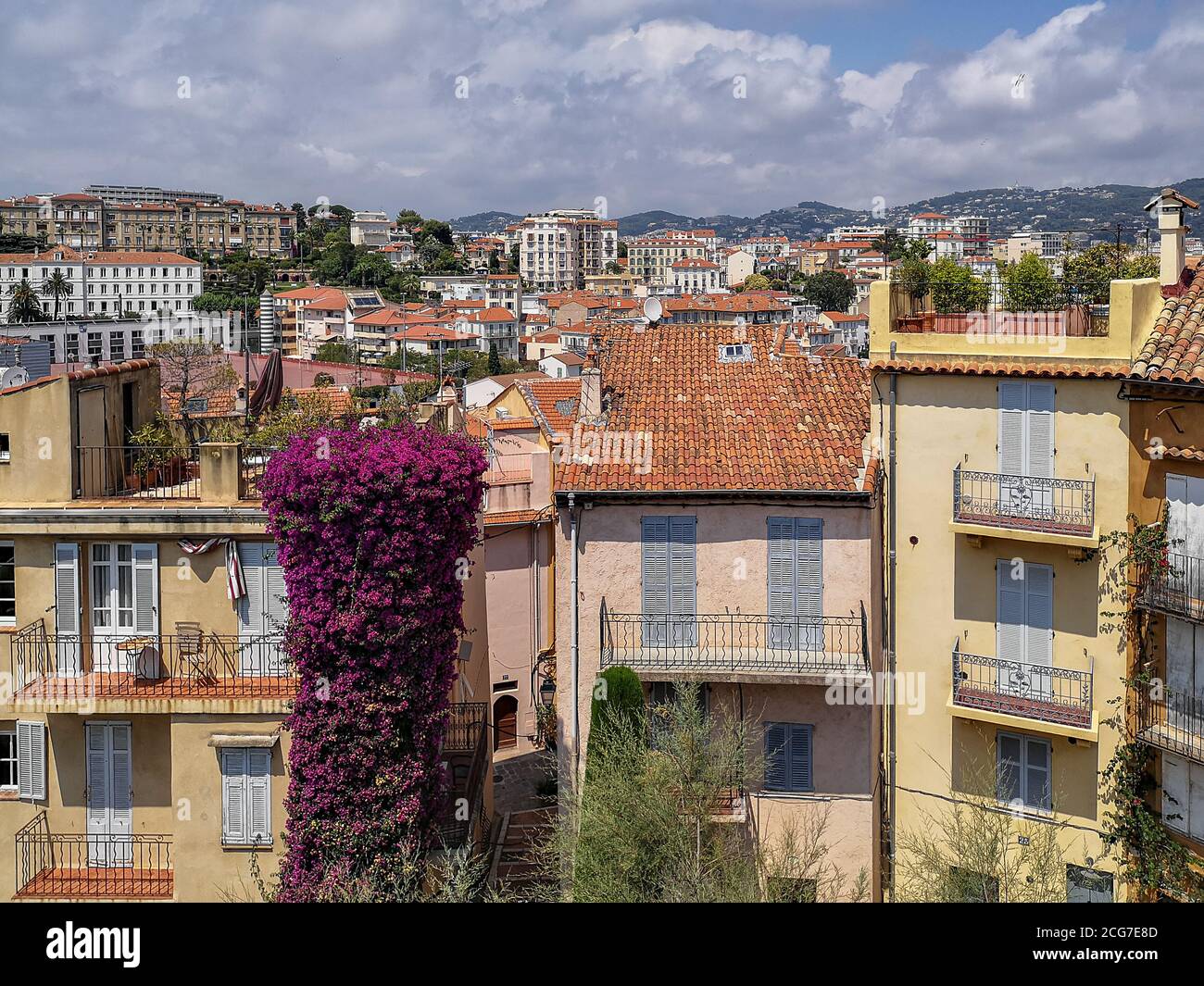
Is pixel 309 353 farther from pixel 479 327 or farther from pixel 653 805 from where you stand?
pixel 653 805

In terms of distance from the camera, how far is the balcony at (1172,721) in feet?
59.1

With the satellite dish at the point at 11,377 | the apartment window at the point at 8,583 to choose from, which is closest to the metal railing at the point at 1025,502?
the apartment window at the point at 8,583

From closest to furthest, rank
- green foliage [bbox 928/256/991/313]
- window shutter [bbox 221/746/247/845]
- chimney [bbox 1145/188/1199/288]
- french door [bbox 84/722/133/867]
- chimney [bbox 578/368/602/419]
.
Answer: window shutter [bbox 221/746/247/845]
french door [bbox 84/722/133/867]
chimney [bbox 1145/188/1199/288]
chimney [bbox 578/368/602/419]
green foliage [bbox 928/256/991/313]

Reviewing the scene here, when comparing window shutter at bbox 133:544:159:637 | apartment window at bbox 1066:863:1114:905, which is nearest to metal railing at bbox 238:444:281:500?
window shutter at bbox 133:544:159:637

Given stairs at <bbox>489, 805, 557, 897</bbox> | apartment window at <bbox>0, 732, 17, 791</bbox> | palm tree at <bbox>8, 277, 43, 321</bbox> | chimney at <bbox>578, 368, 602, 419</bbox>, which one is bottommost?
stairs at <bbox>489, 805, 557, 897</bbox>

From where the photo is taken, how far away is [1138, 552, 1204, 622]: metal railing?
1789 cm

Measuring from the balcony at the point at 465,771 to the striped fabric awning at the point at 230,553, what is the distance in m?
3.66

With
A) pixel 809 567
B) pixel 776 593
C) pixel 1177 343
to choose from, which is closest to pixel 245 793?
pixel 776 593

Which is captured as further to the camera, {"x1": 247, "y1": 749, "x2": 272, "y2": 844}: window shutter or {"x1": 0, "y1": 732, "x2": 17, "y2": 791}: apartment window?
{"x1": 0, "y1": 732, "x2": 17, "y2": 791}: apartment window

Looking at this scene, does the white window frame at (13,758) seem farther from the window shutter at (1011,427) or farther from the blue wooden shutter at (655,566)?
the window shutter at (1011,427)

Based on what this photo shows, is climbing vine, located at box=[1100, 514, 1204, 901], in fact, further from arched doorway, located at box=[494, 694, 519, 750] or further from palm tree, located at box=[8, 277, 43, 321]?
palm tree, located at box=[8, 277, 43, 321]

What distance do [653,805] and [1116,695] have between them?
25.9ft

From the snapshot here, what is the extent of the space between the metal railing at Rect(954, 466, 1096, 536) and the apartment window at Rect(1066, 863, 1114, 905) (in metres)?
5.50

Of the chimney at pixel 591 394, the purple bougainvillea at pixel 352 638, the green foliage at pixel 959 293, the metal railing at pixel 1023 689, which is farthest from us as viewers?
the green foliage at pixel 959 293
